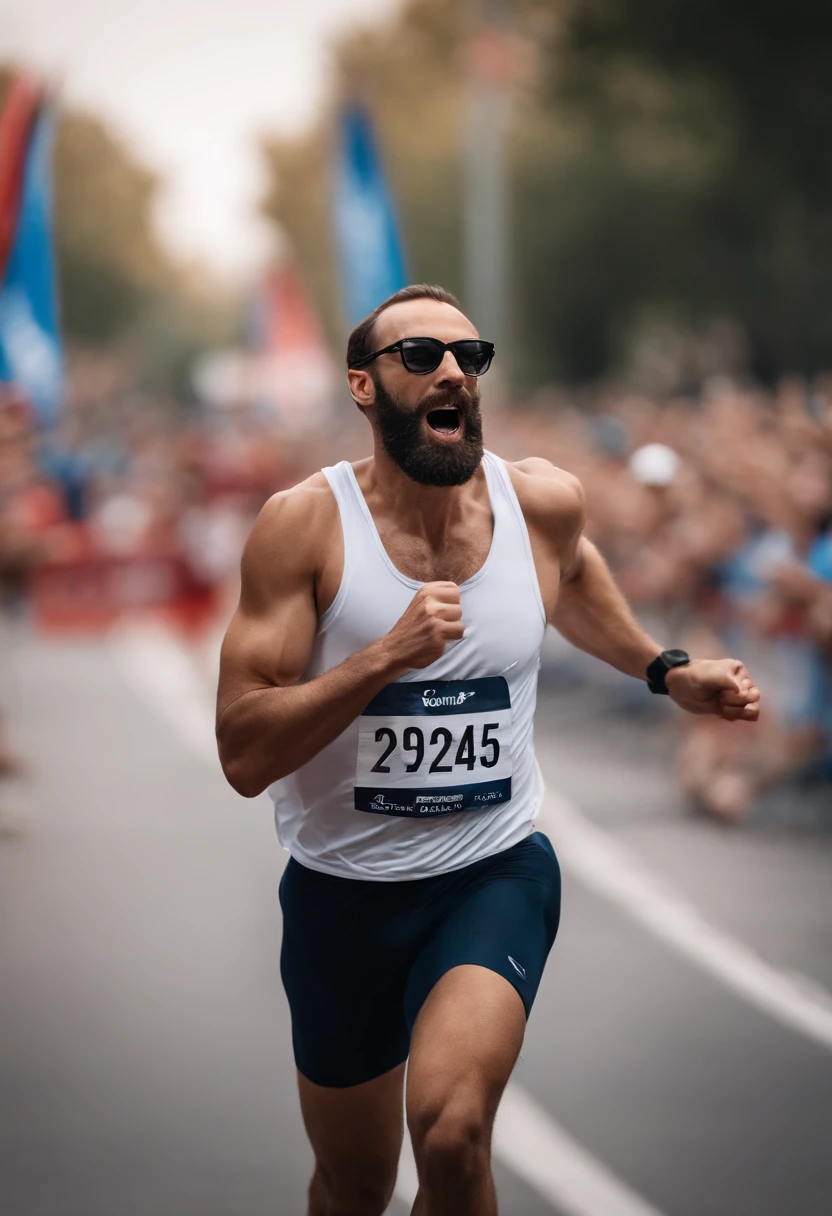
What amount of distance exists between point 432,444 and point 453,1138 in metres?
1.43

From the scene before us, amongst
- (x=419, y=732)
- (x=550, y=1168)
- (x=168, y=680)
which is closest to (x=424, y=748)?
(x=419, y=732)

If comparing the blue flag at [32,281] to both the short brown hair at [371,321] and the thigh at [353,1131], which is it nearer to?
the short brown hair at [371,321]

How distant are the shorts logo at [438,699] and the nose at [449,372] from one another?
667 millimetres

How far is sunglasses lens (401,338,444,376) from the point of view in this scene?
147 inches

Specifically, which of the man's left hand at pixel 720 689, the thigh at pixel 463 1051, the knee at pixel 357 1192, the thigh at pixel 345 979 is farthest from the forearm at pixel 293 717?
the knee at pixel 357 1192

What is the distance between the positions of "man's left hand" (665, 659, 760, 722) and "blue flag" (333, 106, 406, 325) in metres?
10.5

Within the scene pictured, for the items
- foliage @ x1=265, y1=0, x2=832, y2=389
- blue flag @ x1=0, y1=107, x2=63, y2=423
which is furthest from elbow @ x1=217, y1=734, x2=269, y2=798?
foliage @ x1=265, y1=0, x2=832, y2=389

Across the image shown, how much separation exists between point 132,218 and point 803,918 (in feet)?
255

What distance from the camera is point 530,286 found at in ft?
133

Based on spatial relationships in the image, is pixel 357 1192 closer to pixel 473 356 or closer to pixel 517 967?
pixel 517 967

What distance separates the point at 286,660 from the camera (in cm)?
364

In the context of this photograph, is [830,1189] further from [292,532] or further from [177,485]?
[177,485]

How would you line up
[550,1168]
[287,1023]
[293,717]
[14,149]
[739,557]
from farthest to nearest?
1. [14,149]
2. [739,557]
3. [287,1023]
4. [550,1168]
5. [293,717]

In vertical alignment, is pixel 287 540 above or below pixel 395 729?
above
